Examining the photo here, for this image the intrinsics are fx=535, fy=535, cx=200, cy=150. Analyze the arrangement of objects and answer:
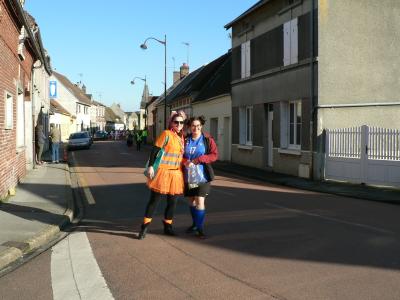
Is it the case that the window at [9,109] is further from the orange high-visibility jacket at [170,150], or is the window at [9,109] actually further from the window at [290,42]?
the window at [290,42]

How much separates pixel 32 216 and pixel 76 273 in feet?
13.1

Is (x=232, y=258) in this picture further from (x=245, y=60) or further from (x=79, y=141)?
(x=79, y=141)

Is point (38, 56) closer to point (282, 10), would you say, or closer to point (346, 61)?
point (282, 10)

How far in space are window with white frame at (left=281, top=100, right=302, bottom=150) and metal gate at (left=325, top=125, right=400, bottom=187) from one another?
2.30 meters

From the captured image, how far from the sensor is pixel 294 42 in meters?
18.9

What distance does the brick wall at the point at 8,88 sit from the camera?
11.7 meters

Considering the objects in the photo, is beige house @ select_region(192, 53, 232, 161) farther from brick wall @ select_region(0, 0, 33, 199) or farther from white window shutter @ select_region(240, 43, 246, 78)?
brick wall @ select_region(0, 0, 33, 199)

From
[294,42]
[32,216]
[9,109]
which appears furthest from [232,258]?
[294,42]

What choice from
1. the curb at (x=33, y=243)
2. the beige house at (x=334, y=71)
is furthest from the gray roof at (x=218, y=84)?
the curb at (x=33, y=243)

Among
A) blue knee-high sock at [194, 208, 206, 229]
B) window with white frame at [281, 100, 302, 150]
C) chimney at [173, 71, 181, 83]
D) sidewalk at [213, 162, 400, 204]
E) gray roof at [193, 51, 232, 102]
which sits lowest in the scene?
sidewalk at [213, 162, 400, 204]

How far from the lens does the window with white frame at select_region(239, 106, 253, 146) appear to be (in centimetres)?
2399

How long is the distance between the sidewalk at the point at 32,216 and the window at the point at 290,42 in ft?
29.4

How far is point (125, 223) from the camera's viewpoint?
945 centimetres

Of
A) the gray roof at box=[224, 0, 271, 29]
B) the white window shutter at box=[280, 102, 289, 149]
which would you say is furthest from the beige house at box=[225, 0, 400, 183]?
the gray roof at box=[224, 0, 271, 29]
